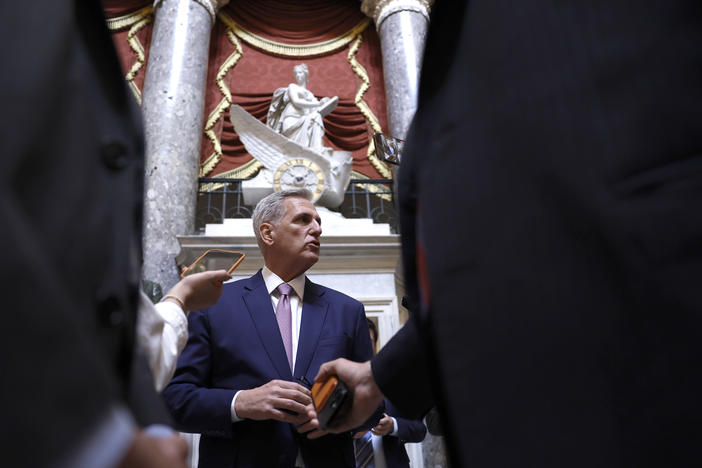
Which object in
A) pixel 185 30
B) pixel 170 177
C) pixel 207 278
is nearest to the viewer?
pixel 207 278

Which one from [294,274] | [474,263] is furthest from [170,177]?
[474,263]

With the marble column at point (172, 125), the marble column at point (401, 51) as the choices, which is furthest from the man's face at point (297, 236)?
the marble column at point (401, 51)

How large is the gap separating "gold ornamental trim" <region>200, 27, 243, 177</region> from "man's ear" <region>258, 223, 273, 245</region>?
3900mm

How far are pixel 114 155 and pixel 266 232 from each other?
1.46 metres

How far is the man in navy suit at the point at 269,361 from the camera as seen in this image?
1.29 metres

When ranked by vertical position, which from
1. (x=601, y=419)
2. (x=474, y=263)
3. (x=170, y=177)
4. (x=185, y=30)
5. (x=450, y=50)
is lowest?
(x=601, y=419)

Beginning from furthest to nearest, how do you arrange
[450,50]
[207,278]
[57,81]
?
[207,278], [450,50], [57,81]

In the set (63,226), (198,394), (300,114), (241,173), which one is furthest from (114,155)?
(241,173)

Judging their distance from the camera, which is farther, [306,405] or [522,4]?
[306,405]

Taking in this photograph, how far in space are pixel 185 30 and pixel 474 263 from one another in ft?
17.5

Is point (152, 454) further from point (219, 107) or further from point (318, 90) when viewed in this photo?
point (318, 90)

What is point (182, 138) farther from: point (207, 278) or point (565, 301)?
point (565, 301)

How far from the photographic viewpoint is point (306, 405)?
1.25 metres

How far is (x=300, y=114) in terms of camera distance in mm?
5105
